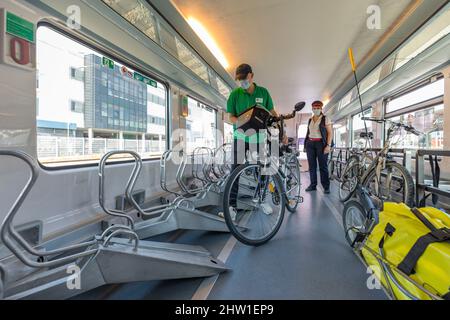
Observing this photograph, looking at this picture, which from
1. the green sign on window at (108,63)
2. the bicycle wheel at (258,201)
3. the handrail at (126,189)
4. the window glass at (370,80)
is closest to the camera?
the handrail at (126,189)

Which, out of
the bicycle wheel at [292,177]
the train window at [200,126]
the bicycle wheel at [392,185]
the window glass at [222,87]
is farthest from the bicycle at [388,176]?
the window glass at [222,87]

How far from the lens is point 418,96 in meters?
3.77

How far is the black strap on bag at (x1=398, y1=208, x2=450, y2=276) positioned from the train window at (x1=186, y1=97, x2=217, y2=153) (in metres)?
3.75

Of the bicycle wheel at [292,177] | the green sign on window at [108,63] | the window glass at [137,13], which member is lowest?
the bicycle wheel at [292,177]

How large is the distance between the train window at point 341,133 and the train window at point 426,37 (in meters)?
4.80

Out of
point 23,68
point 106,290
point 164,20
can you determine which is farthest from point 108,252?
point 164,20

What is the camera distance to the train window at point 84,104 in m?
1.75

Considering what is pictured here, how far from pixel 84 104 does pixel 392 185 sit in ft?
11.3

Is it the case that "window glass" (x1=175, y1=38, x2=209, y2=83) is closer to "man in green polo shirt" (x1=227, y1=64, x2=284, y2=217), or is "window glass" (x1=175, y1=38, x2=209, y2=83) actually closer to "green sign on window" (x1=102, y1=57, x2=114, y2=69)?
"green sign on window" (x1=102, y1=57, x2=114, y2=69)

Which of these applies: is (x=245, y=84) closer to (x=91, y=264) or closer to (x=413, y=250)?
(x=413, y=250)

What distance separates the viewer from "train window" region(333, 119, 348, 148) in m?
8.45

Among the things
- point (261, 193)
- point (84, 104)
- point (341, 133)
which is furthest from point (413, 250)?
point (341, 133)

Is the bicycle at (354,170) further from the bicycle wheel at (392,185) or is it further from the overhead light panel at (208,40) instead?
the overhead light panel at (208,40)
